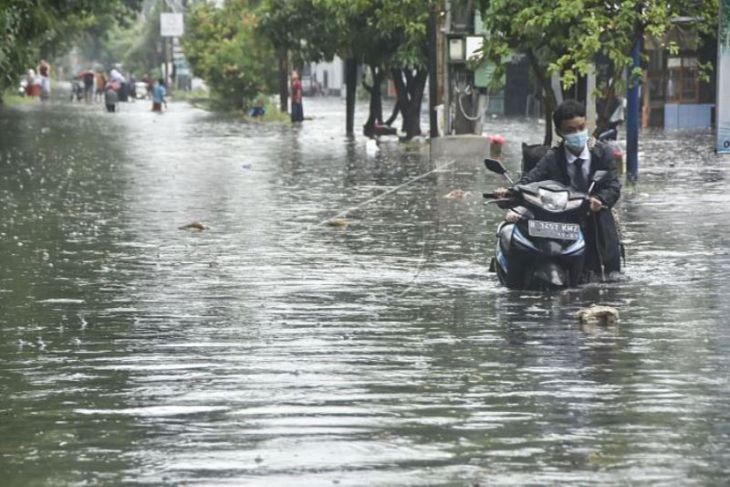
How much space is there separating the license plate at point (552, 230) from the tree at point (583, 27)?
881cm

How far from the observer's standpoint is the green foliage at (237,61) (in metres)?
64.1

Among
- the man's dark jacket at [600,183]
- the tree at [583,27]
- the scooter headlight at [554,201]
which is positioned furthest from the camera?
the tree at [583,27]

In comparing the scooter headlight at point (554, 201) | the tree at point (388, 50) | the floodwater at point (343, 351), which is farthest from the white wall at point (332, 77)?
the scooter headlight at point (554, 201)

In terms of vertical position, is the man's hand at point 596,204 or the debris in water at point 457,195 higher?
the man's hand at point 596,204

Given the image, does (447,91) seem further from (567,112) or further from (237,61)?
(237,61)

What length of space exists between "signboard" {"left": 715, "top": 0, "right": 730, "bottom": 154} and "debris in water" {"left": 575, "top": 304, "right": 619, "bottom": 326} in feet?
Result: 28.2

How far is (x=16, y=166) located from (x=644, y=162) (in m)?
11.4

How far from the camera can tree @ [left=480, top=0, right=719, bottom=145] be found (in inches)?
909

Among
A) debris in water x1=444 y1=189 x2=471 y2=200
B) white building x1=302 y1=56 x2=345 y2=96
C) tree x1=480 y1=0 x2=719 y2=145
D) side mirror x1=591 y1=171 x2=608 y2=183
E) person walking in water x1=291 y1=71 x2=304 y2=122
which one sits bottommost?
white building x1=302 y1=56 x2=345 y2=96

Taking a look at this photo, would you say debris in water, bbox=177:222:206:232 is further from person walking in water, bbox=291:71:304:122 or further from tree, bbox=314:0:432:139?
person walking in water, bbox=291:71:304:122

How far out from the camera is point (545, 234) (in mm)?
13852

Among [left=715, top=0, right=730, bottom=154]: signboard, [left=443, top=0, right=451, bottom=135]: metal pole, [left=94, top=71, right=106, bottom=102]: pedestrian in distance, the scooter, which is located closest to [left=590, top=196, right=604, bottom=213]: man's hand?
the scooter

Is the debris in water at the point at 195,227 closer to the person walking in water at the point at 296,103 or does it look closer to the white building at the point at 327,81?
the person walking in water at the point at 296,103

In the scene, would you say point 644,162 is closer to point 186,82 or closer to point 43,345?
point 43,345
